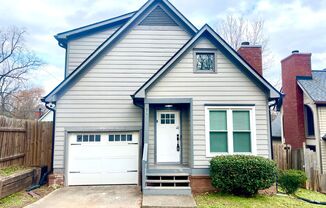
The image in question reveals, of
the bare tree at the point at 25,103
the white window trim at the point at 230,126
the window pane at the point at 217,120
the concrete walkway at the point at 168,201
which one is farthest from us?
the bare tree at the point at 25,103

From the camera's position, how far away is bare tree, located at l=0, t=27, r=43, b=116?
2956cm

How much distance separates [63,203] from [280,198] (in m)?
6.85

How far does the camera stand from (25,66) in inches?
1191

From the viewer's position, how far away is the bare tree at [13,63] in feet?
97.0

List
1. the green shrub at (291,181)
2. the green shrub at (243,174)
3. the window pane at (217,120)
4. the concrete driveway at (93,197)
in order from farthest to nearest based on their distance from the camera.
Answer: the green shrub at (291,181) → the window pane at (217,120) → the green shrub at (243,174) → the concrete driveway at (93,197)

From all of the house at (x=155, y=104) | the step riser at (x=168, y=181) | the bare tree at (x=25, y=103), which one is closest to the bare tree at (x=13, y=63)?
the bare tree at (x=25, y=103)

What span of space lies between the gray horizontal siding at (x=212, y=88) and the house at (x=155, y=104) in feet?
0.12

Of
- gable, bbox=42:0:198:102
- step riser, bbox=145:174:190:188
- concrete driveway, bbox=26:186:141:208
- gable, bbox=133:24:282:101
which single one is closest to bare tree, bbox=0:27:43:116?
gable, bbox=42:0:198:102

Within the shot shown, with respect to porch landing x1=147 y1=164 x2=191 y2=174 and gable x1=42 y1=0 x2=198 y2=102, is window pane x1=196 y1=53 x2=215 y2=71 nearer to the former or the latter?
gable x1=42 y1=0 x2=198 y2=102

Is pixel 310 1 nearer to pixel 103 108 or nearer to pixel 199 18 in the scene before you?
pixel 199 18

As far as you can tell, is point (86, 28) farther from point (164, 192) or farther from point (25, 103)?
point (25, 103)

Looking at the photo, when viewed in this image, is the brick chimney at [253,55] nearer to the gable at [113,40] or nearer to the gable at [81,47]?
the gable at [113,40]

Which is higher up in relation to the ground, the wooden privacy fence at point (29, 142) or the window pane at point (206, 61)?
the window pane at point (206, 61)

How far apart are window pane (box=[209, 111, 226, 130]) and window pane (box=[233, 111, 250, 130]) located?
392 millimetres
